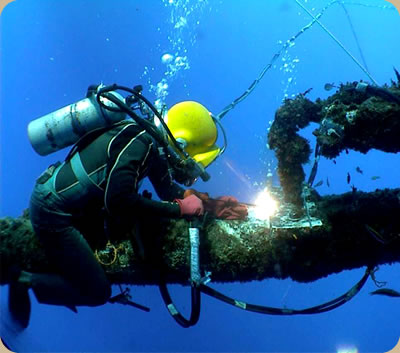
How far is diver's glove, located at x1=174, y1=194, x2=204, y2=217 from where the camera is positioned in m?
3.68

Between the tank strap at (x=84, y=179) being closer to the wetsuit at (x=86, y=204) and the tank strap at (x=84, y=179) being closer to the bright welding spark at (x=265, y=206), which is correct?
the wetsuit at (x=86, y=204)

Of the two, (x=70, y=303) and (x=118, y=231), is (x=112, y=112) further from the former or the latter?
(x=70, y=303)

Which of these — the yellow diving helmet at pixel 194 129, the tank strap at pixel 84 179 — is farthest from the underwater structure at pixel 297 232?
the yellow diving helmet at pixel 194 129

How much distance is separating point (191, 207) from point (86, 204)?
3.71ft

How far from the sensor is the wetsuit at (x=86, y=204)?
3295mm

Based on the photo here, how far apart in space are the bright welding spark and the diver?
22cm

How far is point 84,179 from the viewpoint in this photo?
3.41 m

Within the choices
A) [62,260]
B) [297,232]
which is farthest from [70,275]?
[297,232]

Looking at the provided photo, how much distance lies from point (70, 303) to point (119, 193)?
5.32ft

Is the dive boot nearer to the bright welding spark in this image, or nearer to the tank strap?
the tank strap

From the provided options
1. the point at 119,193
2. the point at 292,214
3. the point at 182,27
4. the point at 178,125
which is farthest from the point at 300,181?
the point at 182,27

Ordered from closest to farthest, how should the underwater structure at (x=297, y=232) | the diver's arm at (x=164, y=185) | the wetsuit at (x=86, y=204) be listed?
the wetsuit at (x=86, y=204) → the underwater structure at (x=297, y=232) → the diver's arm at (x=164, y=185)

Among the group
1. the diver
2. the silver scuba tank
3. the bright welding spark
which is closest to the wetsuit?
the diver

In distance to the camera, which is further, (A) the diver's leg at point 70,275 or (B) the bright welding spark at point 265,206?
(B) the bright welding spark at point 265,206
